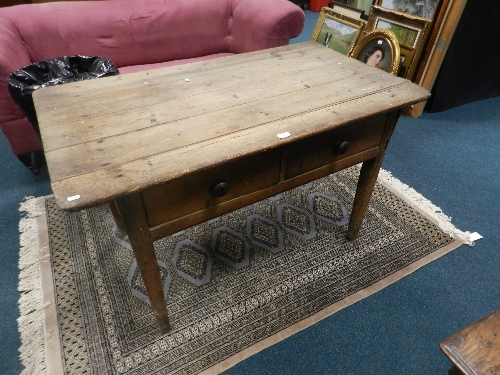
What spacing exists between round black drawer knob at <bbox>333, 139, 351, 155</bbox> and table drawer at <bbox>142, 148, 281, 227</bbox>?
209mm

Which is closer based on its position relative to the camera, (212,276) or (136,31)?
(212,276)

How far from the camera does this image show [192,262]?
1425 mm

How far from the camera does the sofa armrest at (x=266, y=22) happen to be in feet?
6.30

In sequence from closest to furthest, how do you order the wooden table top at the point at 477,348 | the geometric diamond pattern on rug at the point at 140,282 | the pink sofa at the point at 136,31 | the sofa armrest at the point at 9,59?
the wooden table top at the point at 477,348, the geometric diamond pattern on rug at the point at 140,282, the sofa armrest at the point at 9,59, the pink sofa at the point at 136,31

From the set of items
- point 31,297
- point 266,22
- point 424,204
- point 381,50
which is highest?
point 266,22

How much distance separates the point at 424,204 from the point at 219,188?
1280 mm

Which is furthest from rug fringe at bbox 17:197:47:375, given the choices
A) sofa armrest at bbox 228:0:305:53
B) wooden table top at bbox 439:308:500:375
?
sofa armrest at bbox 228:0:305:53

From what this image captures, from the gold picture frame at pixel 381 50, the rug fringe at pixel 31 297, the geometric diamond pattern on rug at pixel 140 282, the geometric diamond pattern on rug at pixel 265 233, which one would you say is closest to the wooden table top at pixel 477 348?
the geometric diamond pattern on rug at pixel 265 233

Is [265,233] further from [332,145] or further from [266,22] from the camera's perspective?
[266,22]

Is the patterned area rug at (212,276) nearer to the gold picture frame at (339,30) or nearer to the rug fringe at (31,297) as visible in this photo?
the rug fringe at (31,297)

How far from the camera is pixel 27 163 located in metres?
1.86

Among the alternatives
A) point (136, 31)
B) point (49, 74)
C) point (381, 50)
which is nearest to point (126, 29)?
point (136, 31)

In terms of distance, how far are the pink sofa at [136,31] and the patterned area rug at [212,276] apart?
2.62 feet

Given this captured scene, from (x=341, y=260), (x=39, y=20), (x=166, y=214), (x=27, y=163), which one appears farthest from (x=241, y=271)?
(x=39, y=20)
